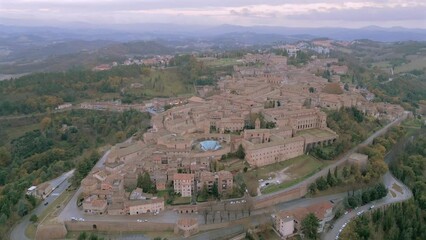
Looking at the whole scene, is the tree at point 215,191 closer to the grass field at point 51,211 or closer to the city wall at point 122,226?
the city wall at point 122,226

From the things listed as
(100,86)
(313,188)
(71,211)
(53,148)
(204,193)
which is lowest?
(53,148)

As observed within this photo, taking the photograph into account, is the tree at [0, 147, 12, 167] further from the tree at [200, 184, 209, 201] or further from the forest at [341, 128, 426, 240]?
the forest at [341, 128, 426, 240]

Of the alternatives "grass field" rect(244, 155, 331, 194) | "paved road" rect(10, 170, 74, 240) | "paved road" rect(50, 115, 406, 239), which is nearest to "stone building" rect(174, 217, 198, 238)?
"paved road" rect(50, 115, 406, 239)

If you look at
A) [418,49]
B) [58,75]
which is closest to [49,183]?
[58,75]

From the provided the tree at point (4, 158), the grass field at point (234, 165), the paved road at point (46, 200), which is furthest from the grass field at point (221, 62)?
the paved road at point (46, 200)

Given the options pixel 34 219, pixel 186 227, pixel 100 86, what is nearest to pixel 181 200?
pixel 186 227

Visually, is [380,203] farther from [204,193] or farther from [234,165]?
[204,193]

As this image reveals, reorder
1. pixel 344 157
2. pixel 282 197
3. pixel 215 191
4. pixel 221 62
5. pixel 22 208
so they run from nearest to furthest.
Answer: pixel 215 191 → pixel 22 208 → pixel 282 197 → pixel 344 157 → pixel 221 62
